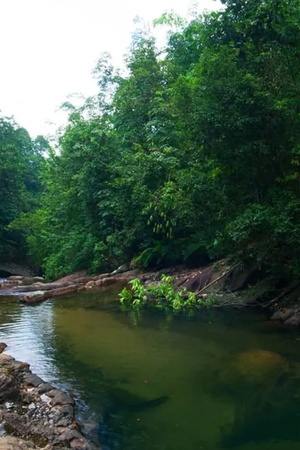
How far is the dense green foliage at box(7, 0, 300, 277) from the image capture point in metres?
10.1

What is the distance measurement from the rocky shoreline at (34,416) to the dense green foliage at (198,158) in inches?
210

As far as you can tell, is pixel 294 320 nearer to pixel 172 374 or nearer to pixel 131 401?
pixel 172 374

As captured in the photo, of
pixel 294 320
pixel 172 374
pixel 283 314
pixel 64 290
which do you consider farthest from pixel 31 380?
pixel 64 290

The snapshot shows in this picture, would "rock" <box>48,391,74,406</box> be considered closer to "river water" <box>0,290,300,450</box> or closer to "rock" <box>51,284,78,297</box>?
"river water" <box>0,290,300,450</box>

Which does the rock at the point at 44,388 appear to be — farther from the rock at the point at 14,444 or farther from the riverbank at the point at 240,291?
the riverbank at the point at 240,291

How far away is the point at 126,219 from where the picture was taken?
71.2 feet

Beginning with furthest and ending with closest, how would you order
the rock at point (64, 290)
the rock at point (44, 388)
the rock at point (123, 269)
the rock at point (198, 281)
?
the rock at point (123, 269) < the rock at point (64, 290) < the rock at point (198, 281) < the rock at point (44, 388)

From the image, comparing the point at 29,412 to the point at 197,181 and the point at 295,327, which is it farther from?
the point at 197,181

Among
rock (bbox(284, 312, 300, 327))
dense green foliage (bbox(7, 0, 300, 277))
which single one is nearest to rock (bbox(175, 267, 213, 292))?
dense green foliage (bbox(7, 0, 300, 277))

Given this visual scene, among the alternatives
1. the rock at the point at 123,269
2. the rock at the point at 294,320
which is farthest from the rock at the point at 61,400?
the rock at the point at 123,269

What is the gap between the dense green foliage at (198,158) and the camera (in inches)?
396

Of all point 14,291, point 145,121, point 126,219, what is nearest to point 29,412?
point 14,291

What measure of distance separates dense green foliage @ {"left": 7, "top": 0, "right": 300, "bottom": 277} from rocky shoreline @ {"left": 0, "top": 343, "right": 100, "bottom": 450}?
5.34 meters

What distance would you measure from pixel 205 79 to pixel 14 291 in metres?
13.1
